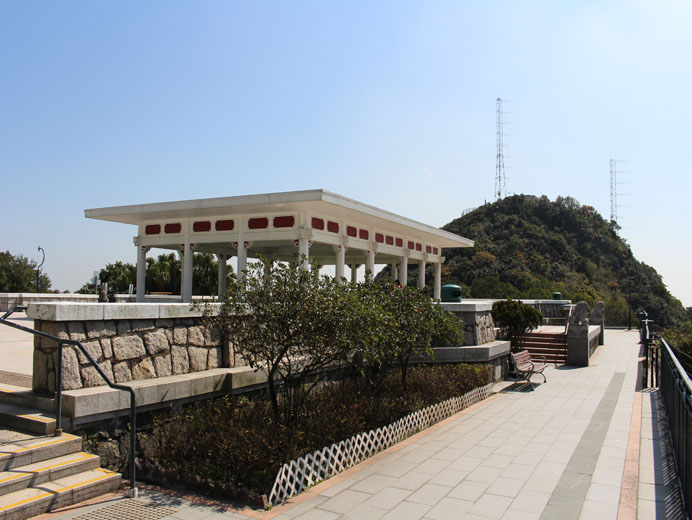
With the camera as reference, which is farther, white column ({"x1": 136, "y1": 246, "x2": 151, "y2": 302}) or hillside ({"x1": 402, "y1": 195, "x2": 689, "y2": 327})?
hillside ({"x1": 402, "y1": 195, "x2": 689, "y2": 327})

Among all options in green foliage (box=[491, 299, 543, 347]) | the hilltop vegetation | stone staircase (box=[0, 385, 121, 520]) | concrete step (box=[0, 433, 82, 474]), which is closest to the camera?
stone staircase (box=[0, 385, 121, 520])

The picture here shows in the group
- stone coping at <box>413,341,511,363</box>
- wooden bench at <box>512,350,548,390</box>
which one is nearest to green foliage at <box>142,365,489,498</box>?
stone coping at <box>413,341,511,363</box>

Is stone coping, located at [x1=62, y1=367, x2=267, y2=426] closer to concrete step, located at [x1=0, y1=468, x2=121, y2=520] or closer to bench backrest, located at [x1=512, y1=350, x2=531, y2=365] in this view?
concrete step, located at [x1=0, y1=468, x2=121, y2=520]

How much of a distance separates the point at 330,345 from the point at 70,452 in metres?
2.95

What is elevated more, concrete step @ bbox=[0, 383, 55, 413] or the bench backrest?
concrete step @ bbox=[0, 383, 55, 413]

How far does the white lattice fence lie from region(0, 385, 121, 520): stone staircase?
5.50ft

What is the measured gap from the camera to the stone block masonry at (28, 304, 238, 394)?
225 inches

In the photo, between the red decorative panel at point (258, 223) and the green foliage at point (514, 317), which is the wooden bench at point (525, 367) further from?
the red decorative panel at point (258, 223)

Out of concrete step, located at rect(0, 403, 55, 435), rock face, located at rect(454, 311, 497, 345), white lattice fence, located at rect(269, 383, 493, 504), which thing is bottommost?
white lattice fence, located at rect(269, 383, 493, 504)

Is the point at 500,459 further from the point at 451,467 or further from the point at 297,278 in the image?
the point at 297,278

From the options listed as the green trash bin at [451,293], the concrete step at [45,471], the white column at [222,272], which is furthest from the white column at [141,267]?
the concrete step at [45,471]

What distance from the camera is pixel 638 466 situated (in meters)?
6.73

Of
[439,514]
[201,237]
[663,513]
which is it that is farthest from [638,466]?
[201,237]

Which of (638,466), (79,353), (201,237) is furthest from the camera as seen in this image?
(201,237)
